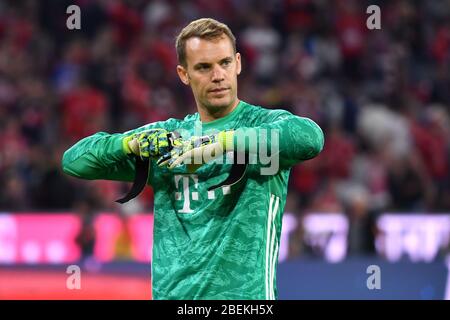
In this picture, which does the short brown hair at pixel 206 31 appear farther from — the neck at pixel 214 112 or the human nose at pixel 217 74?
the neck at pixel 214 112

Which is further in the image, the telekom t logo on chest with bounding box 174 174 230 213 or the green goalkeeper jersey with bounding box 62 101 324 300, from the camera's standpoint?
the telekom t logo on chest with bounding box 174 174 230 213

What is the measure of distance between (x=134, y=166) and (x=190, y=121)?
0.96ft

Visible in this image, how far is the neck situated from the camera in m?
4.07

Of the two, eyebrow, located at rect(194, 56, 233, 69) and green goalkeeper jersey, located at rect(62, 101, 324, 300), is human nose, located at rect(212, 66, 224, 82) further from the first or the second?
green goalkeeper jersey, located at rect(62, 101, 324, 300)

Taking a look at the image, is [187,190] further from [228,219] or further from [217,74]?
[217,74]

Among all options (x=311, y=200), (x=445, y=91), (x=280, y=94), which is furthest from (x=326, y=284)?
(x=445, y=91)

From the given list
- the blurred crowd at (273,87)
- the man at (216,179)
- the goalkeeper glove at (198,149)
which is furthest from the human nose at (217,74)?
the blurred crowd at (273,87)

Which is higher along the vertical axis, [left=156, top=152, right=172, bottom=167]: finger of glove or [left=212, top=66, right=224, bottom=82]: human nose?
[left=212, top=66, right=224, bottom=82]: human nose

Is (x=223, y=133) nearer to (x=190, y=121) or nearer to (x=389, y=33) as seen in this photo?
(x=190, y=121)

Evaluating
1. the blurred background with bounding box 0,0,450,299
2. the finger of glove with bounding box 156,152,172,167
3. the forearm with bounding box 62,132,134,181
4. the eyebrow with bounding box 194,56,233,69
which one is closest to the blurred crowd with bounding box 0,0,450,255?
the blurred background with bounding box 0,0,450,299

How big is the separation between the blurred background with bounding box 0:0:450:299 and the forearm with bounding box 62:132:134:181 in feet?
14.7

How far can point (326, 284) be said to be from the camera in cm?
940

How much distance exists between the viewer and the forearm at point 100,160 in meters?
4.14

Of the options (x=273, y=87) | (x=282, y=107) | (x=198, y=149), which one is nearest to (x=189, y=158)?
(x=198, y=149)
